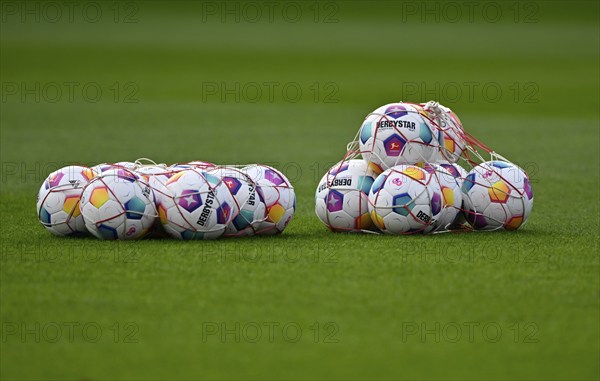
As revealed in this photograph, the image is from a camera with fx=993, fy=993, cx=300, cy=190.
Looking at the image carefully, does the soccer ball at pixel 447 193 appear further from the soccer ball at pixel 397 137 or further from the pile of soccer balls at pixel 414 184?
the soccer ball at pixel 397 137

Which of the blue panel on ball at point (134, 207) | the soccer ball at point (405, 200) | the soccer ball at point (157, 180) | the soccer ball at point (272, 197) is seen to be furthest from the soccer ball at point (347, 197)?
the blue panel on ball at point (134, 207)

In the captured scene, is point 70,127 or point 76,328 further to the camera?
point 70,127

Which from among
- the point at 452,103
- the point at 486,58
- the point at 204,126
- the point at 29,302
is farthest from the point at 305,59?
the point at 29,302

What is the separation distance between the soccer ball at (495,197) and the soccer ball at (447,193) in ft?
0.54

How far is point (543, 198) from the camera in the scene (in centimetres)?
1527

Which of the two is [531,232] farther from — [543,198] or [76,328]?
[76,328]

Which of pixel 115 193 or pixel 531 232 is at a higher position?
pixel 115 193

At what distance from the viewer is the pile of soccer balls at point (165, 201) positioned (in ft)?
31.9

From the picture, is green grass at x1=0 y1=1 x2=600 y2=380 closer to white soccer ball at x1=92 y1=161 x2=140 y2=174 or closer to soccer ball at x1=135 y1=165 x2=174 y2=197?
soccer ball at x1=135 y1=165 x2=174 y2=197

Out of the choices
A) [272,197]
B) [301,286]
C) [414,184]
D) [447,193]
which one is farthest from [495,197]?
[301,286]

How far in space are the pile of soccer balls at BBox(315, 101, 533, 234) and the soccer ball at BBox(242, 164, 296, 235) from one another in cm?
48

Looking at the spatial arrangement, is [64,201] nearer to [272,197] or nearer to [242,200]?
[242,200]

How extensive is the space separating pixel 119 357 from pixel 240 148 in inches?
661

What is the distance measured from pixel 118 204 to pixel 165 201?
0.46 metres
